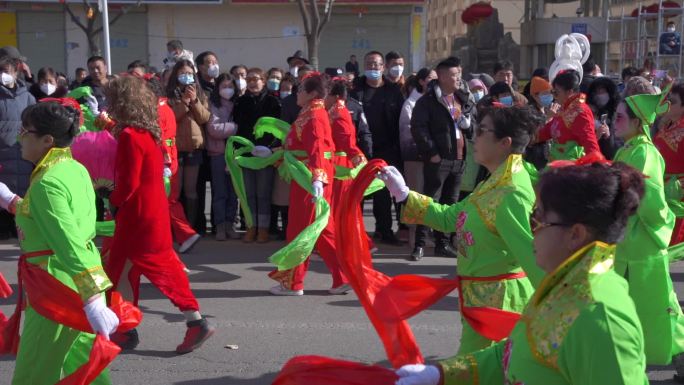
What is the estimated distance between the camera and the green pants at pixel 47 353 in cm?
375

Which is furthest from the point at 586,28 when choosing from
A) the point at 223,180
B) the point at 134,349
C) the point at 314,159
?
the point at 134,349

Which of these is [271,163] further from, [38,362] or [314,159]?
[38,362]

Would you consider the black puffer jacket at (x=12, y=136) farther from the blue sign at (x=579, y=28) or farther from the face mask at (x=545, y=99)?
the blue sign at (x=579, y=28)

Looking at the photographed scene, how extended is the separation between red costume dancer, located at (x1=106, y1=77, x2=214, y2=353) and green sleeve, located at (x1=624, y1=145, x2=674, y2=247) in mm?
2728

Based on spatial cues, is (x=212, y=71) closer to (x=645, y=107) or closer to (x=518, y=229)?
(x=645, y=107)

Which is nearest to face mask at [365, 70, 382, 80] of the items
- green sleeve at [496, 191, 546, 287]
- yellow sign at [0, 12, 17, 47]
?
green sleeve at [496, 191, 546, 287]

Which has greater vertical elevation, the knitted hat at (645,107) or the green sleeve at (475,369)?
the knitted hat at (645,107)

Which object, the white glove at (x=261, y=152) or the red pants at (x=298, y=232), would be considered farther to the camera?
the white glove at (x=261, y=152)

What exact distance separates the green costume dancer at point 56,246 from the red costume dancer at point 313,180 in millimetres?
3262

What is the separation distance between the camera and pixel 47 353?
148 inches

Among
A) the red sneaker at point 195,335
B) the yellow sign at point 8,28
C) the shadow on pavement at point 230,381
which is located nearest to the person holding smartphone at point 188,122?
the red sneaker at point 195,335

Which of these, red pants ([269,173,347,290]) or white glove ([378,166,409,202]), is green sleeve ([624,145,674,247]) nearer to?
white glove ([378,166,409,202])

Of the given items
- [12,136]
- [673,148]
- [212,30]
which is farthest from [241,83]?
[212,30]

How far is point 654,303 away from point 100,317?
2.85 meters
